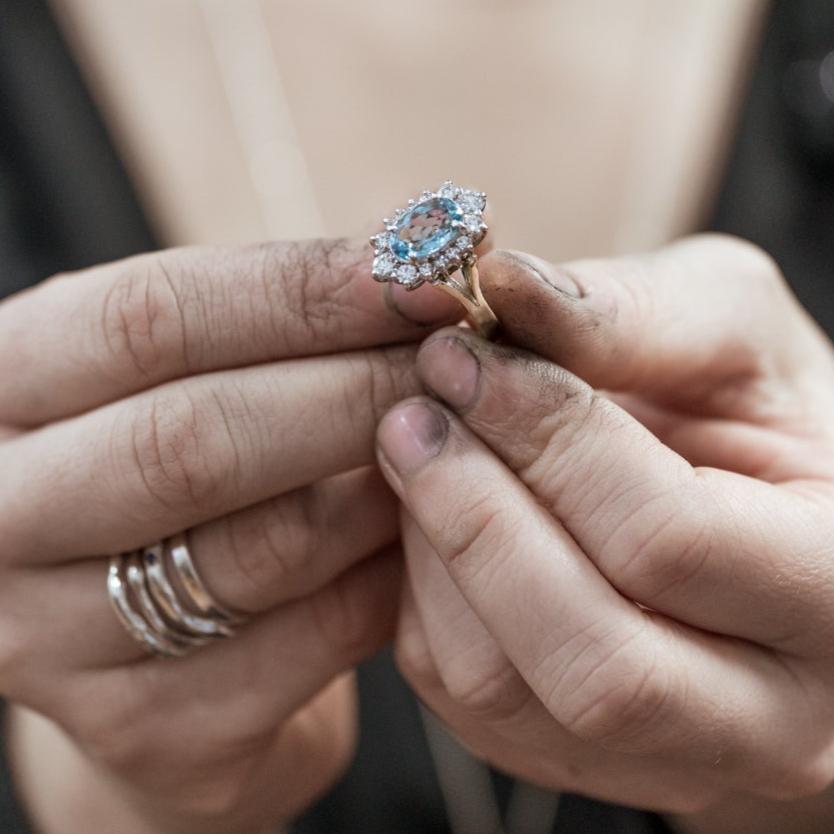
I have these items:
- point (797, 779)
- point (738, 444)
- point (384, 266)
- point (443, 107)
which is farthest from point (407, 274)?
point (443, 107)

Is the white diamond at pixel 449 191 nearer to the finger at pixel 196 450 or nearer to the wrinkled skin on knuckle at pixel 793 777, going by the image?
the finger at pixel 196 450

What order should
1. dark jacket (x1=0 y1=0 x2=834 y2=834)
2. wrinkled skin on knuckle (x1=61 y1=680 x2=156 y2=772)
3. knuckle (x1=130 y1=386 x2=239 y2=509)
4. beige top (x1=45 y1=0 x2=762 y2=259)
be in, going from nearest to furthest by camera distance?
knuckle (x1=130 y1=386 x2=239 y2=509), wrinkled skin on knuckle (x1=61 y1=680 x2=156 y2=772), dark jacket (x1=0 y1=0 x2=834 y2=834), beige top (x1=45 y1=0 x2=762 y2=259)

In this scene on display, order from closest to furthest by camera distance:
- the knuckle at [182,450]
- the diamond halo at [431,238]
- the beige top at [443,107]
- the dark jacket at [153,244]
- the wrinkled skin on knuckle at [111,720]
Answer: the diamond halo at [431,238]
the knuckle at [182,450]
the wrinkled skin on knuckle at [111,720]
the dark jacket at [153,244]
the beige top at [443,107]

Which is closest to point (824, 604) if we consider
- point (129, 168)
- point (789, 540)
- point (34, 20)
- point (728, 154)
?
point (789, 540)

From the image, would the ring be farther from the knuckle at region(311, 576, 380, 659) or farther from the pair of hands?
the knuckle at region(311, 576, 380, 659)

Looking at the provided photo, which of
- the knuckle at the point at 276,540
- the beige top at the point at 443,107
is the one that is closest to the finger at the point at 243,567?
the knuckle at the point at 276,540

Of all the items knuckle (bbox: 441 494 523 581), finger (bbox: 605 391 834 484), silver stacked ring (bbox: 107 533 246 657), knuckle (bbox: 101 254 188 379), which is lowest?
finger (bbox: 605 391 834 484)

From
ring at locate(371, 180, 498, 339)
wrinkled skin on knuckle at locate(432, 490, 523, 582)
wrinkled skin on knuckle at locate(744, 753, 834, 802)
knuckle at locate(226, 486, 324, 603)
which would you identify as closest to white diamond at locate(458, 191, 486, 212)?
ring at locate(371, 180, 498, 339)
